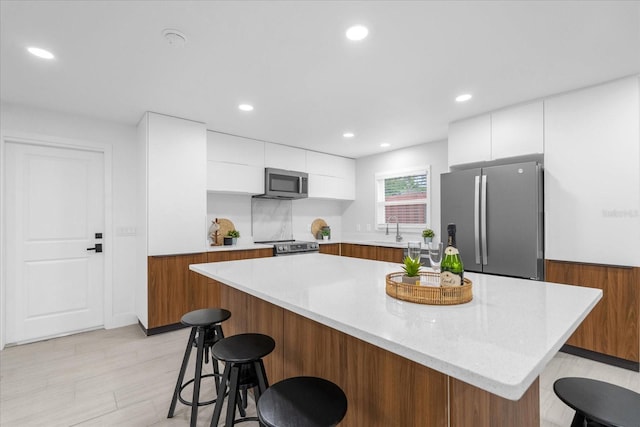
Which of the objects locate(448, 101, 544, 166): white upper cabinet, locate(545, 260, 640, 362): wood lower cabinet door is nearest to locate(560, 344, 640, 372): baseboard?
locate(545, 260, 640, 362): wood lower cabinet door

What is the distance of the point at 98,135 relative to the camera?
3555 mm

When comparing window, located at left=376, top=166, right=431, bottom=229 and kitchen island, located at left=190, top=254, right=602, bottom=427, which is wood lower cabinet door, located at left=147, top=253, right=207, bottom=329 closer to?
kitchen island, located at left=190, top=254, right=602, bottom=427

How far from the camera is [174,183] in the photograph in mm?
3443

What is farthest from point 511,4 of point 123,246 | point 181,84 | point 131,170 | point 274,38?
point 123,246

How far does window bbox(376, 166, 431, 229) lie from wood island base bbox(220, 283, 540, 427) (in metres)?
3.49

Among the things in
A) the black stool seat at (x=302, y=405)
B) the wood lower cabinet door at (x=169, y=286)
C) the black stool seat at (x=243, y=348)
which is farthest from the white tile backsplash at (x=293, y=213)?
the black stool seat at (x=302, y=405)

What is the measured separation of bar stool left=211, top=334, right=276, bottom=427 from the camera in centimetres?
137

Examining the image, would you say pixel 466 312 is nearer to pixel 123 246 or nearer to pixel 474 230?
pixel 474 230

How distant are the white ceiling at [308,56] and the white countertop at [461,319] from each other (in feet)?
4.98

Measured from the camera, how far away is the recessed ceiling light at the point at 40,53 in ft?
6.84

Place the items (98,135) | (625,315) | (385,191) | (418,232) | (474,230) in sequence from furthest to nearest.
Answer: (385,191), (418,232), (98,135), (474,230), (625,315)

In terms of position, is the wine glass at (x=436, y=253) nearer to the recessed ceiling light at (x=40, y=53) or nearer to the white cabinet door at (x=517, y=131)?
the white cabinet door at (x=517, y=131)

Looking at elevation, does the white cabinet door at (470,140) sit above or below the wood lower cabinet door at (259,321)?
above

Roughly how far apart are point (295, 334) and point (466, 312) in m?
0.91
